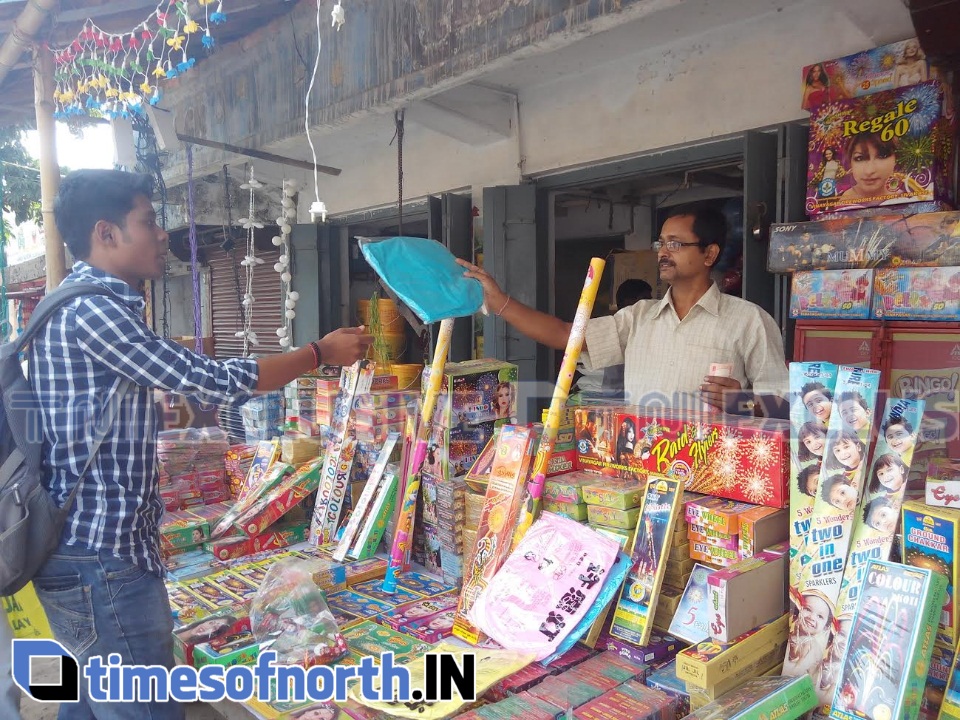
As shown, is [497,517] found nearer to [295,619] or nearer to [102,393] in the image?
[295,619]

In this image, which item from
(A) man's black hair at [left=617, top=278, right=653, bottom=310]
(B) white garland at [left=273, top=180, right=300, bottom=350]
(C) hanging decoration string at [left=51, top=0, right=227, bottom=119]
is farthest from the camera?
(B) white garland at [left=273, top=180, right=300, bottom=350]

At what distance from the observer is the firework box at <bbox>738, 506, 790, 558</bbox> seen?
1454 millimetres

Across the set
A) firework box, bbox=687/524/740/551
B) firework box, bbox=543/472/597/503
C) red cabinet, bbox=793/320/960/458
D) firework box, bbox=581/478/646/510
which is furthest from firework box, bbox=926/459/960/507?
red cabinet, bbox=793/320/960/458

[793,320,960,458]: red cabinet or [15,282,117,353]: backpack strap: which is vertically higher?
[15,282,117,353]: backpack strap

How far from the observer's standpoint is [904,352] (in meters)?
2.46

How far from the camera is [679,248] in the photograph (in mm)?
2320

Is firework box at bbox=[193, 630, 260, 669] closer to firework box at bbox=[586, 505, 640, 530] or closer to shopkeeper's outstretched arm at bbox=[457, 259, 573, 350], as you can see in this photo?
firework box at bbox=[586, 505, 640, 530]

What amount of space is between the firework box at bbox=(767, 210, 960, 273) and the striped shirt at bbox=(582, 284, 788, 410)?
50 cm

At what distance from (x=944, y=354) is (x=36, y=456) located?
109 inches

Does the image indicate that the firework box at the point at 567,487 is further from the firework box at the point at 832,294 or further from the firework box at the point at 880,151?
the firework box at the point at 880,151

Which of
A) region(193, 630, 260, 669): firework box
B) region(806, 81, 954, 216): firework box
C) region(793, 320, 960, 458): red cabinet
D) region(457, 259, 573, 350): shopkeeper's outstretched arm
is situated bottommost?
region(193, 630, 260, 669): firework box

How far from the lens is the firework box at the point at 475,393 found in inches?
90.2

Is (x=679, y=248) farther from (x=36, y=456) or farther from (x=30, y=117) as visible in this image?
(x=30, y=117)

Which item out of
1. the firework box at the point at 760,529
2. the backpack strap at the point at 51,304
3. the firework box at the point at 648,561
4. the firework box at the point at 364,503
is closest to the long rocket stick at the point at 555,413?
the firework box at the point at 648,561
